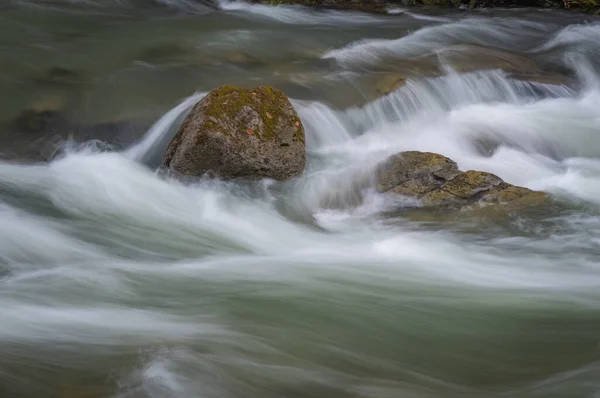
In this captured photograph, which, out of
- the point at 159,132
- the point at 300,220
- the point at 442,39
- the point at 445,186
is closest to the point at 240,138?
the point at 300,220

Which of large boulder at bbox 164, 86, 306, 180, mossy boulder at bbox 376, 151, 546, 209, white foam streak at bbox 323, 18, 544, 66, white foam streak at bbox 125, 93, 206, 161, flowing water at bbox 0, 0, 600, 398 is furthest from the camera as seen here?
white foam streak at bbox 323, 18, 544, 66

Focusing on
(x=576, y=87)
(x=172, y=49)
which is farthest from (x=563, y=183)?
(x=172, y=49)

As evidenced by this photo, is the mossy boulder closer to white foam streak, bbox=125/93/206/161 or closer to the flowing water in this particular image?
the flowing water

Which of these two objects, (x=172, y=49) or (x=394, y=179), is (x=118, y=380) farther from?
(x=172, y=49)

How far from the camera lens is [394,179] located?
7.27m

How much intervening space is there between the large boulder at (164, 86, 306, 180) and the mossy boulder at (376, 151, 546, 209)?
99 cm

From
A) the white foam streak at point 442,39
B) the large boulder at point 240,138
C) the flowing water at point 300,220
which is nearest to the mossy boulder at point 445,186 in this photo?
the flowing water at point 300,220

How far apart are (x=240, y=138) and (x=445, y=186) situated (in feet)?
6.60

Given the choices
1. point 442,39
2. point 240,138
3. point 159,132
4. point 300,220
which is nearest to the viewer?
point 300,220

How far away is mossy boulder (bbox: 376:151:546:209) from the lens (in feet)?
22.8

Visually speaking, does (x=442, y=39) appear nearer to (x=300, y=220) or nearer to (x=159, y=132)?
(x=159, y=132)

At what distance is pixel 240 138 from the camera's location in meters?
7.11

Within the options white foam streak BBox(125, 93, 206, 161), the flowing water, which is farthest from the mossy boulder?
white foam streak BBox(125, 93, 206, 161)

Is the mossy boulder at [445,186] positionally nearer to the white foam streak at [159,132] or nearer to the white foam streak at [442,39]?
the white foam streak at [159,132]
